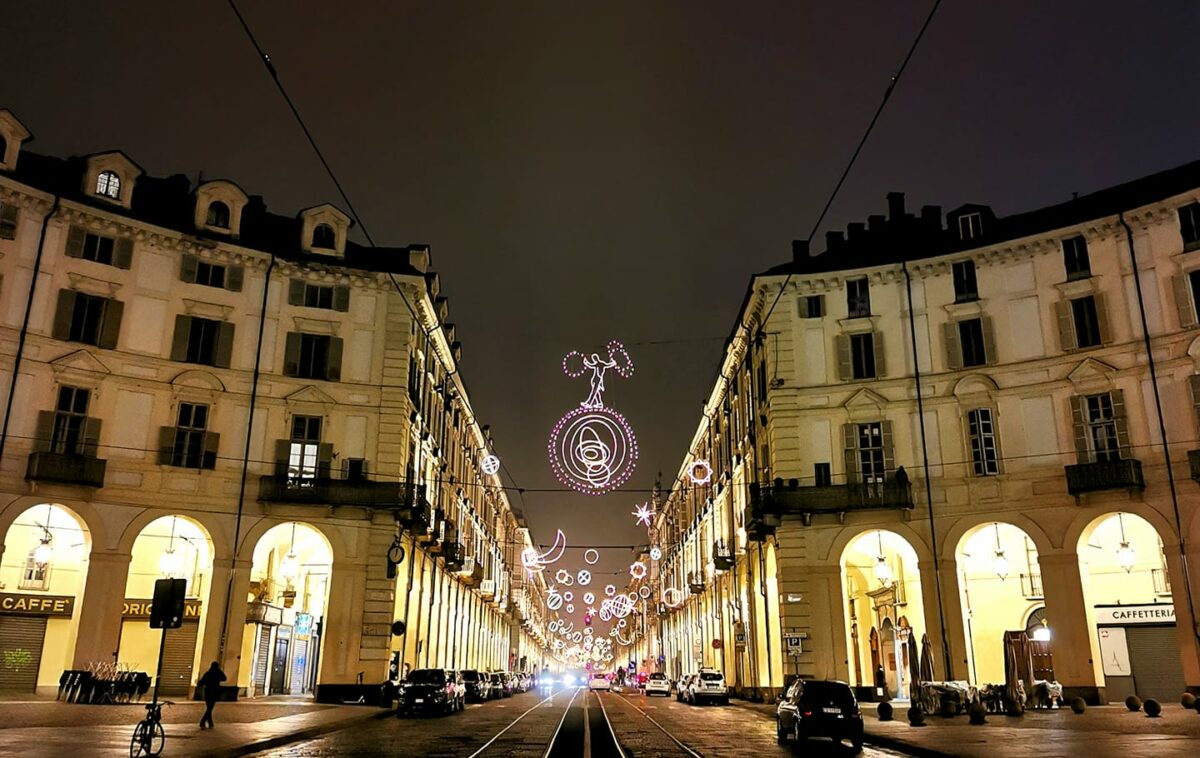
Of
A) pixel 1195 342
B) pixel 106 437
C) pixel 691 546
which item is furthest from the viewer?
pixel 691 546

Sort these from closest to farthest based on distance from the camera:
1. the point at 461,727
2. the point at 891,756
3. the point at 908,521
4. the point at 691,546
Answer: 1. the point at 891,756
2. the point at 461,727
3. the point at 908,521
4. the point at 691,546

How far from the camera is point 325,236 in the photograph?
38906 millimetres

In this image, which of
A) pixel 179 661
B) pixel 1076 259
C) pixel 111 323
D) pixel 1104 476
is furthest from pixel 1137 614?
pixel 111 323

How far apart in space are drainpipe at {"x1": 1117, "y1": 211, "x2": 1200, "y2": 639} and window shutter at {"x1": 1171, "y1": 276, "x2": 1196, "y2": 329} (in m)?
1.03

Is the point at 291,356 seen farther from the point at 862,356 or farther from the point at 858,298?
the point at 858,298

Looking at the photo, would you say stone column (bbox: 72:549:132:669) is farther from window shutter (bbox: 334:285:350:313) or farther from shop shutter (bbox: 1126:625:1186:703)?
shop shutter (bbox: 1126:625:1186:703)

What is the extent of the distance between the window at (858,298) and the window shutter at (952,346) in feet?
10.5

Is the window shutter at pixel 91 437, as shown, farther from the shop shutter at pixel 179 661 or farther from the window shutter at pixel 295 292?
the window shutter at pixel 295 292

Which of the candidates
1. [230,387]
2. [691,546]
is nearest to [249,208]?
[230,387]

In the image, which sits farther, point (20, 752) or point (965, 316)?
point (965, 316)

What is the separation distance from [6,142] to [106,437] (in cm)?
1049

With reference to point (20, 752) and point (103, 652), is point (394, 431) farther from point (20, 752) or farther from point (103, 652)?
point (20, 752)

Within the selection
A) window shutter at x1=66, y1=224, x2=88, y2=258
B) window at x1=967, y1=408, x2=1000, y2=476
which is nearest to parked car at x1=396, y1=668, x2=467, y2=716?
window shutter at x1=66, y1=224, x2=88, y2=258

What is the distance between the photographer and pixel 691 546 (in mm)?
69562
